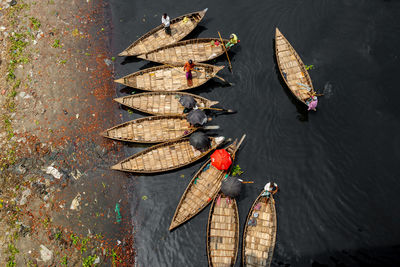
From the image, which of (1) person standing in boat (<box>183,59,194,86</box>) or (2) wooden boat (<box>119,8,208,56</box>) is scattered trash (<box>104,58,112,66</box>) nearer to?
(2) wooden boat (<box>119,8,208,56</box>)

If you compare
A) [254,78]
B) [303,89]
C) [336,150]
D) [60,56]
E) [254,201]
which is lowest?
[254,201]

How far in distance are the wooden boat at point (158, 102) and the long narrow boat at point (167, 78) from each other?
1.86ft

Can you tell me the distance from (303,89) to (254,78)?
3.82 m

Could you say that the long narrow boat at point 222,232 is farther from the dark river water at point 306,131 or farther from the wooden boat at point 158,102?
the wooden boat at point 158,102

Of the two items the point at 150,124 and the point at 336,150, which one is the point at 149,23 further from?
the point at 336,150

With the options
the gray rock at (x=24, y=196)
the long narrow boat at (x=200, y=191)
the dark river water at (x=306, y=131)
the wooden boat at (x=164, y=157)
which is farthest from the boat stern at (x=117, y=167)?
the gray rock at (x=24, y=196)

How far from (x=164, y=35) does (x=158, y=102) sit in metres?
5.98

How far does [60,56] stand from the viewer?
842 inches

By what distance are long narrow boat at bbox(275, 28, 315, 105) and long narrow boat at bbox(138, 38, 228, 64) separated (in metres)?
4.35

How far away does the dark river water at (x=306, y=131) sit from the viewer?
17.3 meters

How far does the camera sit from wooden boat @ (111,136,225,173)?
18000 mm

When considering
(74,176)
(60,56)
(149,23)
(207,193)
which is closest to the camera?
(207,193)

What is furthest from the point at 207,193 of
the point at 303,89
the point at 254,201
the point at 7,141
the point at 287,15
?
the point at 287,15

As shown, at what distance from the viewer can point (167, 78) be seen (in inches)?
790
